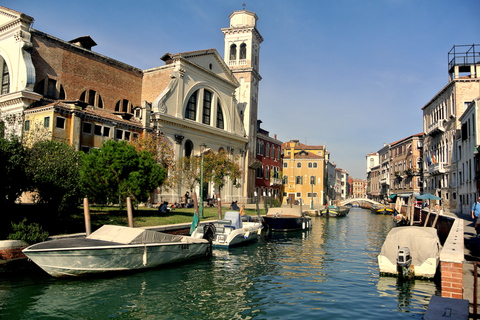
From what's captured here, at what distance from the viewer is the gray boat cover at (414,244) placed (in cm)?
1143

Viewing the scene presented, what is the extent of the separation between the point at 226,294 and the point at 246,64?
1466 inches

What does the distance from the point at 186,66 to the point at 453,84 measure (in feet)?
79.1

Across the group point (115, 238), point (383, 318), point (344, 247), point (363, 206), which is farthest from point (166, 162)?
point (363, 206)

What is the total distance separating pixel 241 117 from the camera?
144 feet

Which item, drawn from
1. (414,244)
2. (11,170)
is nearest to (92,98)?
(11,170)

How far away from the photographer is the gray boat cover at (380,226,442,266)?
37.5 feet

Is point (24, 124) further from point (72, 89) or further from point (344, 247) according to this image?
point (344, 247)

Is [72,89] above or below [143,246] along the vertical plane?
above

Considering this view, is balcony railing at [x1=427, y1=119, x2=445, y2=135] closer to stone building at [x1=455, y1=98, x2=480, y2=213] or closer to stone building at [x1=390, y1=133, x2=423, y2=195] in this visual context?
stone building at [x1=455, y1=98, x2=480, y2=213]

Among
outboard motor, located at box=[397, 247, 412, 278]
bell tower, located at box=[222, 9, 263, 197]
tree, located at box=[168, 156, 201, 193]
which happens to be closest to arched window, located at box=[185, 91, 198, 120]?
tree, located at box=[168, 156, 201, 193]

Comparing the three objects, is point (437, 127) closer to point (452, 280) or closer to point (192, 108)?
point (192, 108)

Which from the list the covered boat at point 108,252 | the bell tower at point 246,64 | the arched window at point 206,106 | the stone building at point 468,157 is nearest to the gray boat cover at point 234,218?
the covered boat at point 108,252

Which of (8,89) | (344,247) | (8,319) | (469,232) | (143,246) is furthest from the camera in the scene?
(8,89)

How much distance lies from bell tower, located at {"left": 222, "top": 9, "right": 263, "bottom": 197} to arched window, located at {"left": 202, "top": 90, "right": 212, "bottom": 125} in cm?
715
